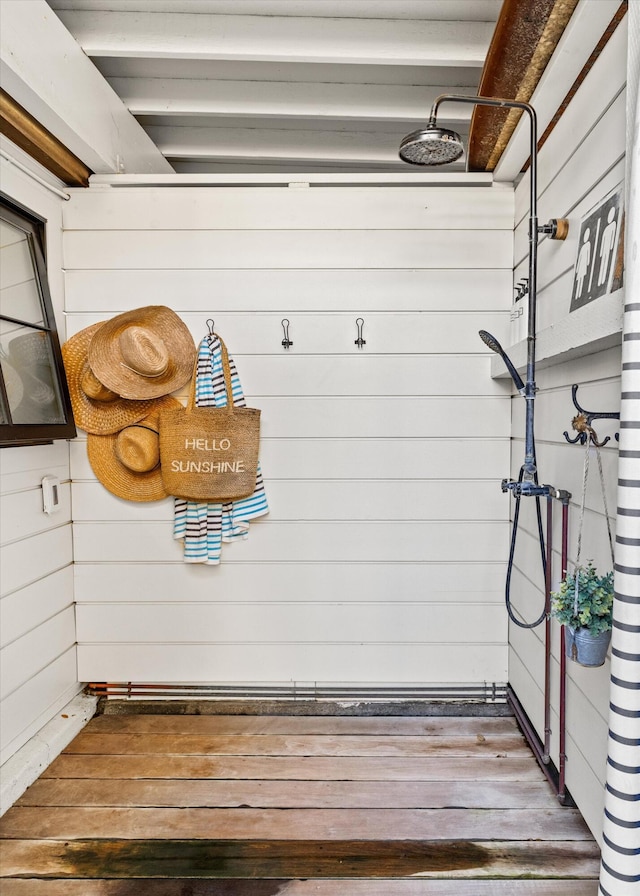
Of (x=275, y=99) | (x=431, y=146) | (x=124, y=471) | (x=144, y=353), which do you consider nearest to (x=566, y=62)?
(x=431, y=146)

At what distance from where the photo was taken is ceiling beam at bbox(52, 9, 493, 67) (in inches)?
69.6

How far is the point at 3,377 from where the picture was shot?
69.2 inches

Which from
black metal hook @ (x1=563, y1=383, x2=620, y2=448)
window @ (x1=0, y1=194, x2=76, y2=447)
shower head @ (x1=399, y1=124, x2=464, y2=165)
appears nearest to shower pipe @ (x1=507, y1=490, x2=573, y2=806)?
black metal hook @ (x1=563, y1=383, x2=620, y2=448)

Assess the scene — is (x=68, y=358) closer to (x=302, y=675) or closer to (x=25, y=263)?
(x=25, y=263)

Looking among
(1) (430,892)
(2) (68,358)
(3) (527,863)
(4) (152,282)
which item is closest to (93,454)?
(2) (68,358)

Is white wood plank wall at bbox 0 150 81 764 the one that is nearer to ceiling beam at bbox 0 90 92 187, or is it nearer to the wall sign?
ceiling beam at bbox 0 90 92 187

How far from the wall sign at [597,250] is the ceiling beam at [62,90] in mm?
1727

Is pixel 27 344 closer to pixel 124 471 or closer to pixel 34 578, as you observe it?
pixel 124 471

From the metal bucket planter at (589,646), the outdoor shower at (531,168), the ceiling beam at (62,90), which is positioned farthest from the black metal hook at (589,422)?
the ceiling beam at (62,90)

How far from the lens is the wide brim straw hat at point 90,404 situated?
215 cm

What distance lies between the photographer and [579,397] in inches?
61.9

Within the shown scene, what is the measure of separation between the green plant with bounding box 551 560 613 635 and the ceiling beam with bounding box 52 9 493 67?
181cm

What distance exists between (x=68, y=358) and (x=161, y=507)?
2.44 feet

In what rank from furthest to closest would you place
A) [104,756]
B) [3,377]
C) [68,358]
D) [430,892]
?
[68,358], [104,756], [3,377], [430,892]
